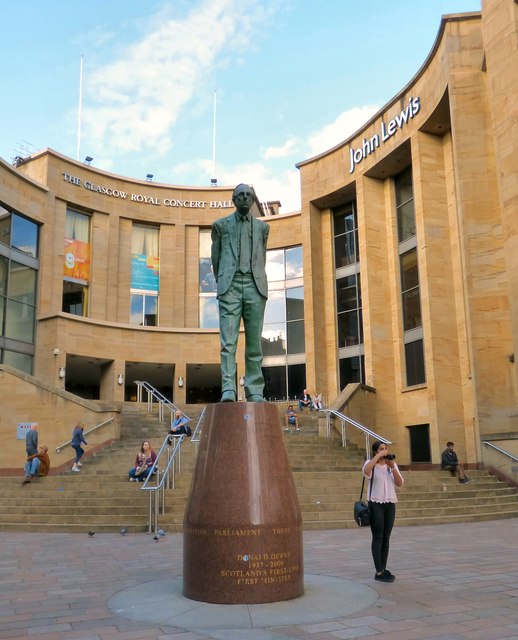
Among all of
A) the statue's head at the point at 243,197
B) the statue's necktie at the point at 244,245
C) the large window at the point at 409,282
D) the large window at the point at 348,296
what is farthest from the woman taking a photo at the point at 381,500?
the large window at the point at 348,296

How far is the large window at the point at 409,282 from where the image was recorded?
81.9ft

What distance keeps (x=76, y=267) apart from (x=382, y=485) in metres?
27.1

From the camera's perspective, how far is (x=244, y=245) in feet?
25.1

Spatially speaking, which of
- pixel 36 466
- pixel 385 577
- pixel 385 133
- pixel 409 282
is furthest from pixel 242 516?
pixel 385 133

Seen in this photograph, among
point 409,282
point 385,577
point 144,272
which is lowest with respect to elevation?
point 385,577

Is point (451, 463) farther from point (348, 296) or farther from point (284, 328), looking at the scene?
point (284, 328)

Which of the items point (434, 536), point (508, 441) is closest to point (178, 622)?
point (434, 536)

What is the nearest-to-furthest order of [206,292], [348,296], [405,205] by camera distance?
[405,205] < [348,296] < [206,292]

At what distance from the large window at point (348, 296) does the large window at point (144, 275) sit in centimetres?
973

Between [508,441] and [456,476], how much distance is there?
2.16 metres

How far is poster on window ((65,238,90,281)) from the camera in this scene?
102 ft

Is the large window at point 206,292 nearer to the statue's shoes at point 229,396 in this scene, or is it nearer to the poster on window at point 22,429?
the poster on window at point 22,429

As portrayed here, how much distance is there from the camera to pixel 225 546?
5820 millimetres

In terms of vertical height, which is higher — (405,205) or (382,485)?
(405,205)
